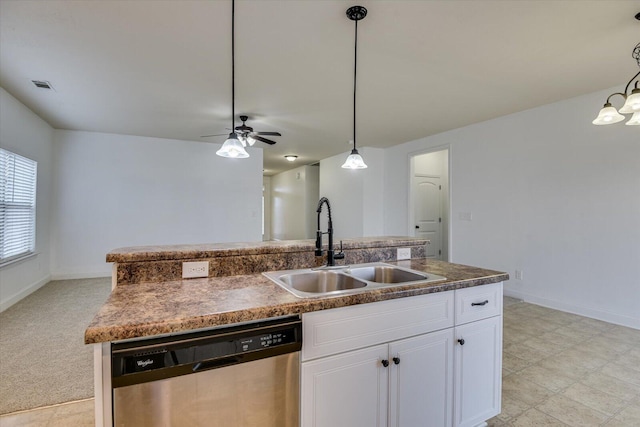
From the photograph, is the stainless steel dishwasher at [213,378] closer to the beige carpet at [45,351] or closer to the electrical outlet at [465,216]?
the beige carpet at [45,351]

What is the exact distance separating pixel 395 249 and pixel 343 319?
1010 millimetres

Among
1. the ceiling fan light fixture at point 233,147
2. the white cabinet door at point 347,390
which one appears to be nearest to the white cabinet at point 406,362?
the white cabinet door at point 347,390

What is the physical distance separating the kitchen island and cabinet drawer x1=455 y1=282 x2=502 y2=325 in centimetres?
1

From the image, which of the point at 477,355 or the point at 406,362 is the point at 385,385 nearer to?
the point at 406,362

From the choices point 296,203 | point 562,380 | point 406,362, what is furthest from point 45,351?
point 296,203

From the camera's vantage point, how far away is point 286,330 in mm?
1108

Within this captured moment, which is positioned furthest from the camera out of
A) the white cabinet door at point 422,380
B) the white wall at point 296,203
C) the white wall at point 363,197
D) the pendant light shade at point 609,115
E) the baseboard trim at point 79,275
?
the white wall at point 296,203

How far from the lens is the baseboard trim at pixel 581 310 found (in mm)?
3086

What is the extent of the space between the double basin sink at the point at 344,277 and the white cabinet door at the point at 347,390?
36 cm

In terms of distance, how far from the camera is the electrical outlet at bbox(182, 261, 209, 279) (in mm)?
1527

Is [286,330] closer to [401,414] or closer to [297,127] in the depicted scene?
[401,414]

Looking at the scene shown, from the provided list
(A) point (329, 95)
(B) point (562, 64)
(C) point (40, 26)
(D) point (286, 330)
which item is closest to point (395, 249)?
(D) point (286, 330)

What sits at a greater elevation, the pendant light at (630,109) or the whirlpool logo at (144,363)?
the pendant light at (630,109)

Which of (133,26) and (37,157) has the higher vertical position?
(133,26)
